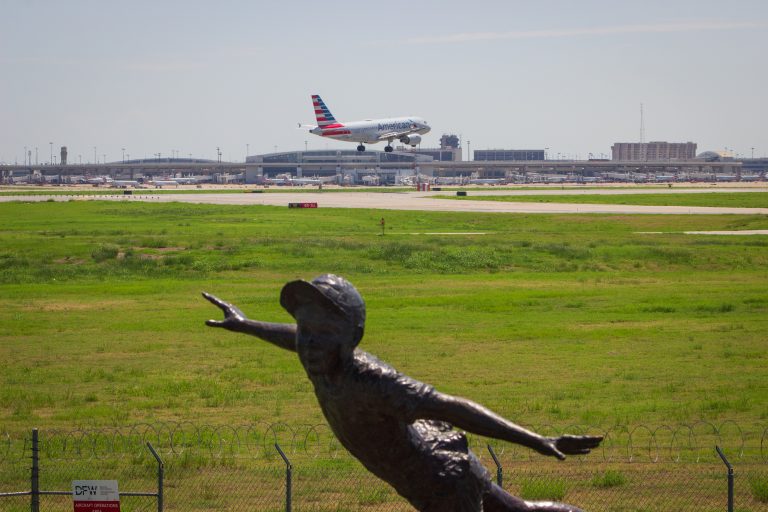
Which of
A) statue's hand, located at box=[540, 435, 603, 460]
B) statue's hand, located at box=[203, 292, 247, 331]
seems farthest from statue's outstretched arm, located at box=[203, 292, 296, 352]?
statue's hand, located at box=[540, 435, 603, 460]

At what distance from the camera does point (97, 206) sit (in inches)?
4247

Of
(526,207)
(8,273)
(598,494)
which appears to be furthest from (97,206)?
(598,494)

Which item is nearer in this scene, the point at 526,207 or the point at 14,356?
the point at 14,356

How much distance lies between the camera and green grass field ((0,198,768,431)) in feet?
73.7

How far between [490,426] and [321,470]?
1159 centimetres

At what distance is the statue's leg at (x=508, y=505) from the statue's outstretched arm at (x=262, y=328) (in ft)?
5.01

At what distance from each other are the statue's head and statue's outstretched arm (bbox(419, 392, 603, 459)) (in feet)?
1.95

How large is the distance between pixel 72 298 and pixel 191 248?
17631 millimetres

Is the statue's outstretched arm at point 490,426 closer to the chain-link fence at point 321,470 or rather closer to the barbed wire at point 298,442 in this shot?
the chain-link fence at point 321,470

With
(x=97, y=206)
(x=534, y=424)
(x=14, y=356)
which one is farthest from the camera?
(x=97, y=206)

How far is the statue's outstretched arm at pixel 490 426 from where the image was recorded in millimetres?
5828

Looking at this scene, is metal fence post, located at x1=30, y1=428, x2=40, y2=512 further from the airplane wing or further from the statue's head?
the airplane wing

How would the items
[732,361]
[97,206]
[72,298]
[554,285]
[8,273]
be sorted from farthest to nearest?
[97,206] < [8,273] < [554,285] < [72,298] < [732,361]

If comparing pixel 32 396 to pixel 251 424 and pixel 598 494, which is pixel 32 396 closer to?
pixel 251 424
